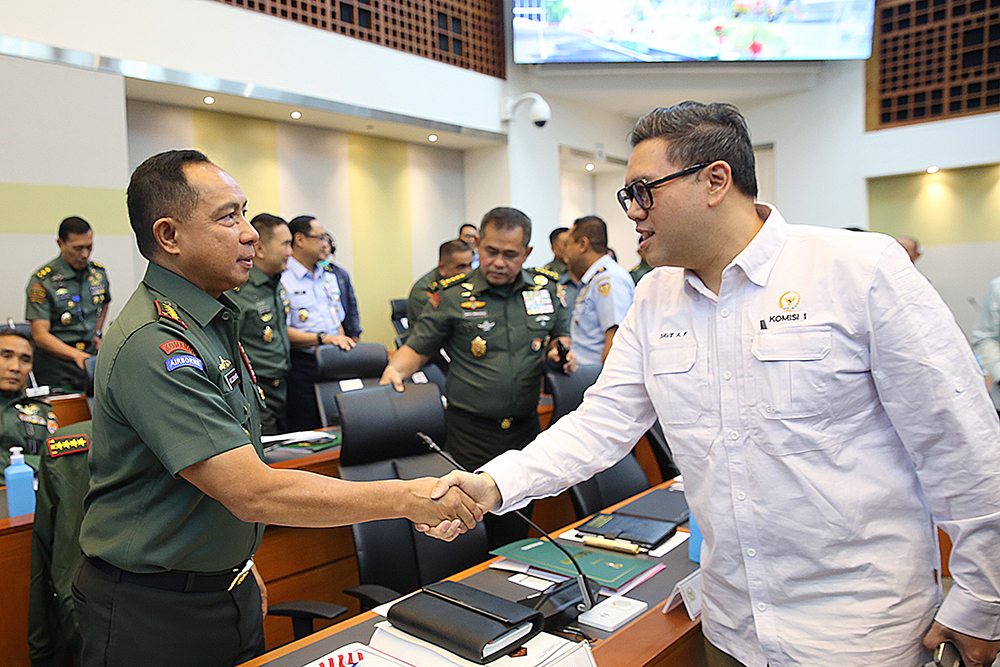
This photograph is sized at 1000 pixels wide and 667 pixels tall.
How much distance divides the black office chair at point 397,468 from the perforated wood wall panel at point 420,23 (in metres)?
4.74

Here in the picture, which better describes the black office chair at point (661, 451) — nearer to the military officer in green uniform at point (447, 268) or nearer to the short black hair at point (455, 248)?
the military officer in green uniform at point (447, 268)

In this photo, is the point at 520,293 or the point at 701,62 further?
the point at 701,62

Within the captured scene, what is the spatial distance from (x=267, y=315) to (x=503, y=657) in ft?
10.4

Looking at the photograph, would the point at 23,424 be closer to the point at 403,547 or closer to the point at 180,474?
the point at 403,547

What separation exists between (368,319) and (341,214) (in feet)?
3.79

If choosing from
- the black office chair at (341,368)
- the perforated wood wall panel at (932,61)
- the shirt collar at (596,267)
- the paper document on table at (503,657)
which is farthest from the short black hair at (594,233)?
the perforated wood wall panel at (932,61)

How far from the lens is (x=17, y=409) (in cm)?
308

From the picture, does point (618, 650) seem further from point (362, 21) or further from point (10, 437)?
point (362, 21)

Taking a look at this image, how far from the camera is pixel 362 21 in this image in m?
6.93

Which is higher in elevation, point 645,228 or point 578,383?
point 645,228

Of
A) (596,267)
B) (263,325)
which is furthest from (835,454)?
(263,325)

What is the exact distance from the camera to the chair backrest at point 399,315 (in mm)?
7582

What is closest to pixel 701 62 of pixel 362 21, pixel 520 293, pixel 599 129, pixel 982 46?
pixel 599 129

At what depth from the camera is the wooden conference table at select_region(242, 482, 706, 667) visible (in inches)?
55.8
